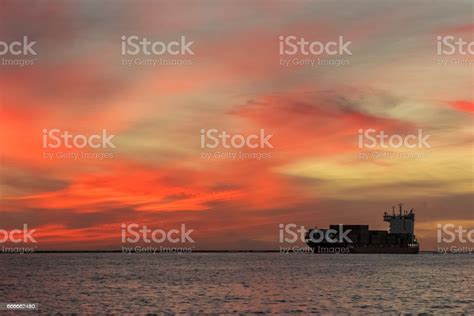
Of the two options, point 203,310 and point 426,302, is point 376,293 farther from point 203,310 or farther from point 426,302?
point 203,310

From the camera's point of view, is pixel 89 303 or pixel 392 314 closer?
pixel 392 314

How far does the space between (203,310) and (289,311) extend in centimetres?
731

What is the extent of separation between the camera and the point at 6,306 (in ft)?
203

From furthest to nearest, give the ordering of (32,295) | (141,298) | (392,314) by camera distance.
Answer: (32,295), (141,298), (392,314)

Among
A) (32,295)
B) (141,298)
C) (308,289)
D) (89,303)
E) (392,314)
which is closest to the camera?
(392,314)

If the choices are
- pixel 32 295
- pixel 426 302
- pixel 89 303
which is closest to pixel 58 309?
pixel 89 303

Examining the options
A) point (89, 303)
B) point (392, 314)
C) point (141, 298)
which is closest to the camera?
point (392, 314)

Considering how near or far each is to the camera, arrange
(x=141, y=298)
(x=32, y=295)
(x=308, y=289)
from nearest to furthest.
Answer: (x=141, y=298) → (x=32, y=295) → (x=308, y=289)

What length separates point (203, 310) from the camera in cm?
5522

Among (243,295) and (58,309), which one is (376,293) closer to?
(243,295)

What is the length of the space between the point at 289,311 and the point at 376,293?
20.9 m

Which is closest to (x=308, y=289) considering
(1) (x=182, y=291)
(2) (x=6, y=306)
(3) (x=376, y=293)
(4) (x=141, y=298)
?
(3) (x=376, y=293)

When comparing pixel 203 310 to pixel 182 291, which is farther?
pixel 182 291

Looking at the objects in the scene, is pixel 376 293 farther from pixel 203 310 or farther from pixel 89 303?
pixel 89 303
